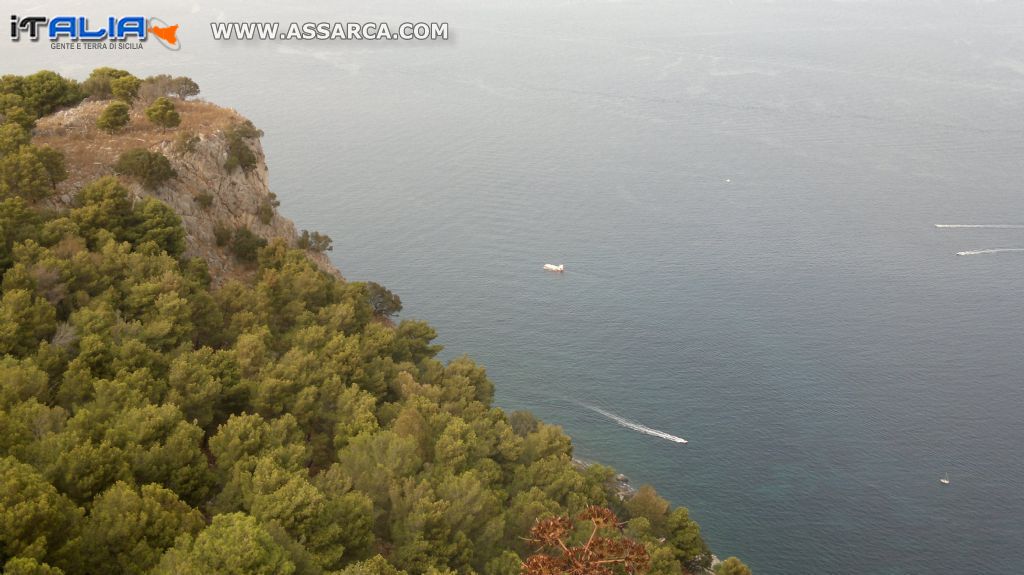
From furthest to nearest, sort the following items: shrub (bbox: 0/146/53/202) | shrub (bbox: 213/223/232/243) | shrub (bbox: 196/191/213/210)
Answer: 1. shrub (bbox: 213/223/232/243)
2. shrub (bbox: 196/191/213/210)
3. shrub (bbox: 0/146/53/202)

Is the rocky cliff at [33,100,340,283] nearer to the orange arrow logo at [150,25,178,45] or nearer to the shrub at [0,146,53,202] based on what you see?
the shrub at [0,146,53,202]

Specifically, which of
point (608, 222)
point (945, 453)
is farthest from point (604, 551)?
point (608, 222)

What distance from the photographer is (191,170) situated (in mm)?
59875

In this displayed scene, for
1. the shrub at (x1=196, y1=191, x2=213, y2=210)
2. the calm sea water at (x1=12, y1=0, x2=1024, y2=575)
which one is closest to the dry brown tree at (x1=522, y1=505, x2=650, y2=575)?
the shrub at (x1=196, y1=191, x2=213, y2=210)

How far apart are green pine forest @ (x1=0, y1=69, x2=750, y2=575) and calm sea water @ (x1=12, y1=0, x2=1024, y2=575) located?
2628 centimetres

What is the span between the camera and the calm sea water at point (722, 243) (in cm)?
7669

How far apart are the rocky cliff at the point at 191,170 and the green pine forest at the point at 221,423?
4.87 feet

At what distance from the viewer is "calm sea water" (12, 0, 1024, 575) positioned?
3019 inches

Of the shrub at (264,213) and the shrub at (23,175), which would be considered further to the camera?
the shrub at (264,213)

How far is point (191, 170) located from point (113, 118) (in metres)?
7.13

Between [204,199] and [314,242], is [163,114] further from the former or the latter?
[314,242]

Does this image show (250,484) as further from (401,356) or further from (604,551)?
(401,356)

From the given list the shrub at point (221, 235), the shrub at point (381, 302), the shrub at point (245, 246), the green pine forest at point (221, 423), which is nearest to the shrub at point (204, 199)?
the shrub at point (221, 235)

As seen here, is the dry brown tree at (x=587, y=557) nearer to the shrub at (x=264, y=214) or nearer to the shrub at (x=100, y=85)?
the shrub at (x=264, y=214)
